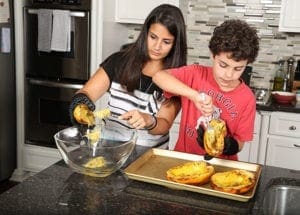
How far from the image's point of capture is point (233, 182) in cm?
108

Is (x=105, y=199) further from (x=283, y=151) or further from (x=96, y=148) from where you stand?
(x=283, y=151)

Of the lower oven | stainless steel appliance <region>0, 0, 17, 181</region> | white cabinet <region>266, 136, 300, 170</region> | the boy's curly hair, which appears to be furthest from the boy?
stainless steel appliance <region>0, 0, 17, 181</region>

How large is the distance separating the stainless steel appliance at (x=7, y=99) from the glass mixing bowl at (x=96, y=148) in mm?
1683

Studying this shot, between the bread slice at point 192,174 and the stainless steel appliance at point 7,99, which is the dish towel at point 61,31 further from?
the bread slice at point 192,174

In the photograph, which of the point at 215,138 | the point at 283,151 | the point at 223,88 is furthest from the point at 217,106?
the point at 283,151

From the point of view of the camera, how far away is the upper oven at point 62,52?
2728 millimetres

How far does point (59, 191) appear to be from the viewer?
108 centimetres

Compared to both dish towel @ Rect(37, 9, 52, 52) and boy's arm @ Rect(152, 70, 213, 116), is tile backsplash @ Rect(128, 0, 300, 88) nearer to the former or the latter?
dish towel @ Rect(37, 9, 52, 52)

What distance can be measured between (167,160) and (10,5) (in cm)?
205

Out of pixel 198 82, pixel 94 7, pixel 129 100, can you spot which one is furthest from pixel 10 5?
pixel 198 82

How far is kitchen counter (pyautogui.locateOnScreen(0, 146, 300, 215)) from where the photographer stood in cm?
99

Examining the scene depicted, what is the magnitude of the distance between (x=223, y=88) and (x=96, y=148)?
1.82ft

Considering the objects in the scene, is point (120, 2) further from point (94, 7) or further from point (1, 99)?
point (1, 99)

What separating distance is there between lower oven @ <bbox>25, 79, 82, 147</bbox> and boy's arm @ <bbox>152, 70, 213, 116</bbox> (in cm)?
144
